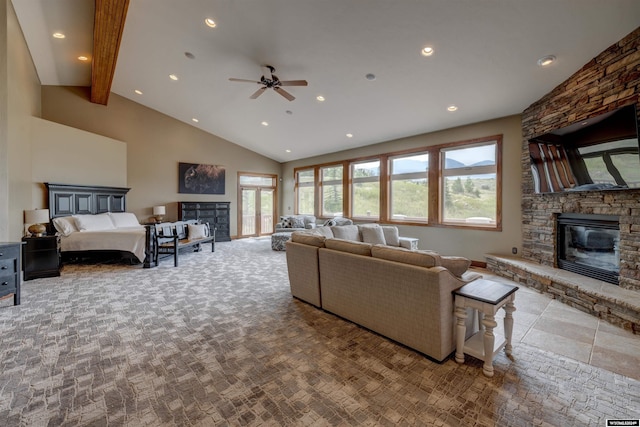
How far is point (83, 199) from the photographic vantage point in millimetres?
6035

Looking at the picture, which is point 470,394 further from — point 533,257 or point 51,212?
point 51,212

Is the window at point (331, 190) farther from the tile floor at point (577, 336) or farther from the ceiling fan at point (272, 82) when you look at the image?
the tile floor at point (577, 336)

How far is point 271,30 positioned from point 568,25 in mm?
3503

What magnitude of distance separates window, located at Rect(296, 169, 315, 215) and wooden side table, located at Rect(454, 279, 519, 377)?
24.1 feet

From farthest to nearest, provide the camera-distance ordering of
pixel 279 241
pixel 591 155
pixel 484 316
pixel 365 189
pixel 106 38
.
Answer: pixel 365 189, pixel 279 241, pixel 106 38, pixel 591 155, pixel 484 316

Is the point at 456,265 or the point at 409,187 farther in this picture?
the point at 409,187

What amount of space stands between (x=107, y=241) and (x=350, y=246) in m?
5.11

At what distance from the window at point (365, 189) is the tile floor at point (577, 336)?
440 cm

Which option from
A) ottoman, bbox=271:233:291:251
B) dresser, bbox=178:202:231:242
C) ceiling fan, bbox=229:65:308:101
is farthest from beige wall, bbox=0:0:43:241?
ottoman, bbox=271:233:291:251

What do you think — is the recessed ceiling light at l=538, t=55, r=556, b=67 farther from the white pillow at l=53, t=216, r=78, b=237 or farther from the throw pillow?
the white pillow at l=53, t=216, r=78, b=237

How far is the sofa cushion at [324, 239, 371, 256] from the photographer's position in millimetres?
2623

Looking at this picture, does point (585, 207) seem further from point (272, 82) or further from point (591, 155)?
point (272, 82)

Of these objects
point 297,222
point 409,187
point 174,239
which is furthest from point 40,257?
point 409,187

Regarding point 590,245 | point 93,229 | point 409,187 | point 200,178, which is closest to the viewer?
point 590,245
